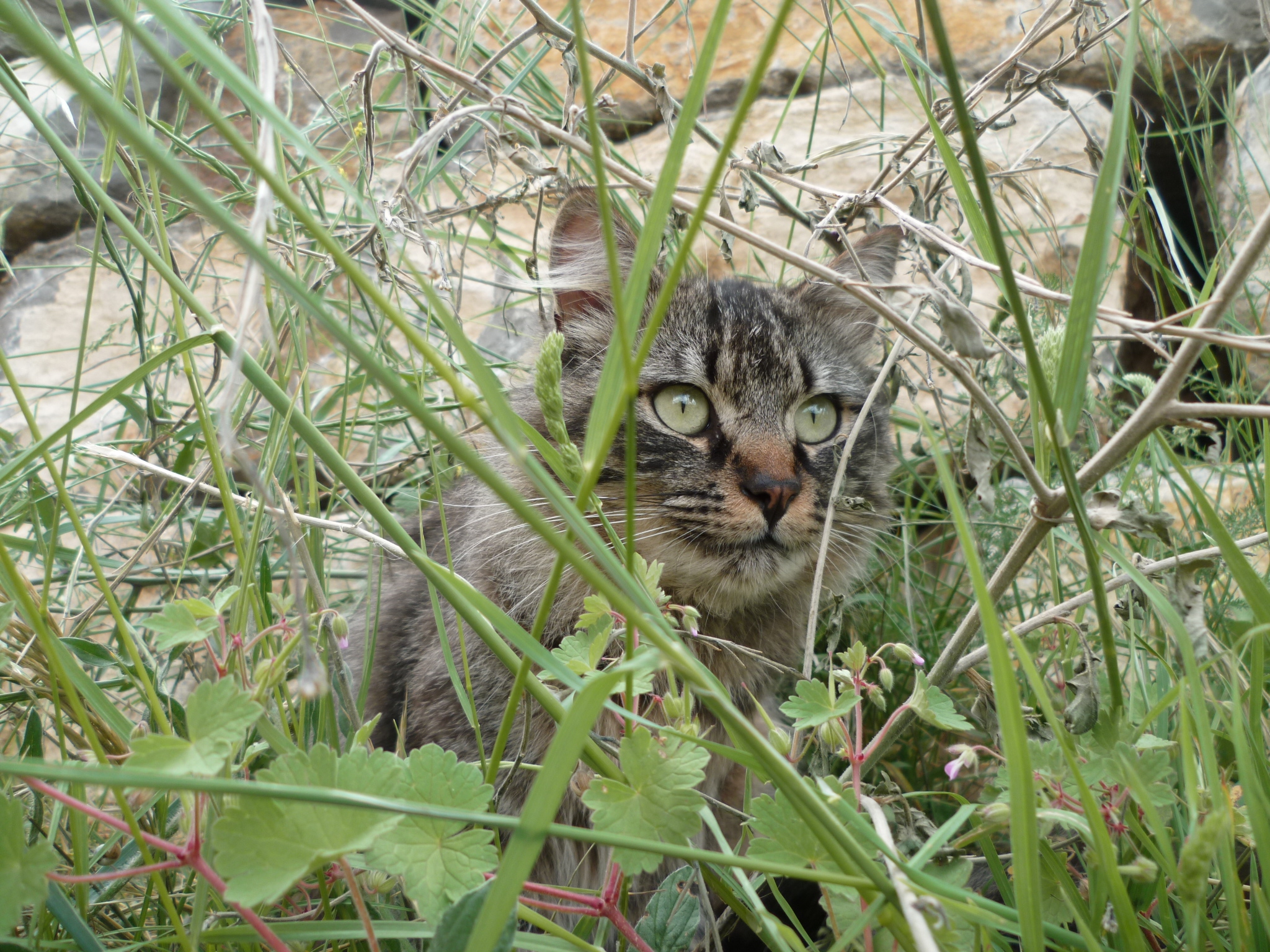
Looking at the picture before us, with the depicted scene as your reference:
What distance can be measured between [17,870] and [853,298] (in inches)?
62.7

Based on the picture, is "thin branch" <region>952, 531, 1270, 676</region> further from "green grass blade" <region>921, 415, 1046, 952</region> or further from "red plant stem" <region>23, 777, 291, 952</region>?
"red plant stem" <region>23, 777, 291, 952</region>

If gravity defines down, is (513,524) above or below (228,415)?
below

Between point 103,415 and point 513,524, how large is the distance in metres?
1.79

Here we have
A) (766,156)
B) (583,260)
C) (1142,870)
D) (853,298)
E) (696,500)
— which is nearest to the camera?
(1142,870)

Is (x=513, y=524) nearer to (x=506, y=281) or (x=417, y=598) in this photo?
(x=417, y=598)

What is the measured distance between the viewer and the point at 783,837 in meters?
0.63

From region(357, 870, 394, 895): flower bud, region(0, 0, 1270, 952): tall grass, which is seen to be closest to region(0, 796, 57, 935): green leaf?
region(0, 0, 1270, 952): tall grass

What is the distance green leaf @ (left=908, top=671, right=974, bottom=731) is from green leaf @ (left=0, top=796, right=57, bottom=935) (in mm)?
653

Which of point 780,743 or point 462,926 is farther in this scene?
point 780,743

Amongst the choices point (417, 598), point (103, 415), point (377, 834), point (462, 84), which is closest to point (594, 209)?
point (462, 84)

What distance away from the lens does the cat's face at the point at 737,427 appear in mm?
1365

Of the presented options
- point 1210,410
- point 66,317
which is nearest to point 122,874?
point 1210,410

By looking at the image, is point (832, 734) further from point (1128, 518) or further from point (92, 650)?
point (92, 650)

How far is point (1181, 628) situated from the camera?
594 mm
